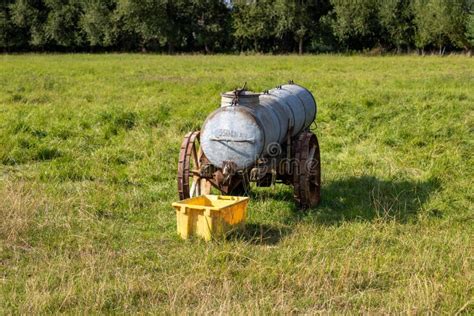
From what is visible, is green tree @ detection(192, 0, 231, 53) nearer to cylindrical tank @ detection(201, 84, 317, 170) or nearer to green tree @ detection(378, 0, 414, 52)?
green tree @ detection(378, 0, 414, 52)

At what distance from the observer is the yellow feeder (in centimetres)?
666

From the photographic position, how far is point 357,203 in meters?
8.66

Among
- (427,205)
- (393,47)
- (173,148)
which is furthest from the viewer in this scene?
(393,47)

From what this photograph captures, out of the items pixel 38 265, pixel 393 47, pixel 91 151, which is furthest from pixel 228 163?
pixel 393 47

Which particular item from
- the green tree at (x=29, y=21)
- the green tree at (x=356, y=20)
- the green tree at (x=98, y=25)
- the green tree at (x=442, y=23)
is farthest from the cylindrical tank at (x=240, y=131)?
the green tree at (x=29, y=21)

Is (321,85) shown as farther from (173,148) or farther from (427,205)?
(427,205)

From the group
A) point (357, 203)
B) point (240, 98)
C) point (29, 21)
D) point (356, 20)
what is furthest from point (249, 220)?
point (29, 21)

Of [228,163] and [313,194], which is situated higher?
[228,163]

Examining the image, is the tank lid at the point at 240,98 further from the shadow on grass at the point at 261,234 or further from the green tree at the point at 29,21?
the green tree at the point at 29,21

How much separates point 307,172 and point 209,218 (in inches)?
74.1

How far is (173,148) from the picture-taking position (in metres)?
11.7

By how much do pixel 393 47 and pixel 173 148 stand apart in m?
48.1

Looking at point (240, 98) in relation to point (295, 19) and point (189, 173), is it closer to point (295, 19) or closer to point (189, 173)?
point (189, 173)

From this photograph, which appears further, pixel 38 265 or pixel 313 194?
pixel 313 194
